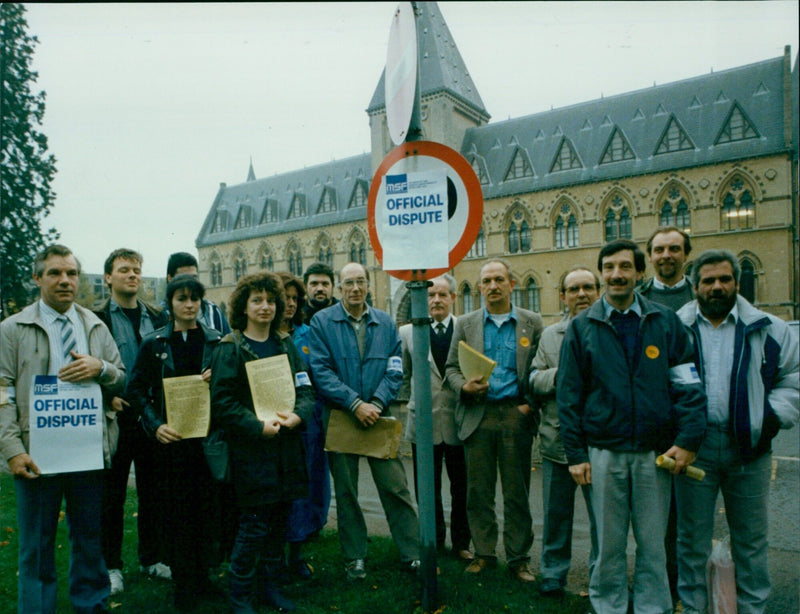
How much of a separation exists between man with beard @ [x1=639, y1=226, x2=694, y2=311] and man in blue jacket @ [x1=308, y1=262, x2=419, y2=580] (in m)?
2.05

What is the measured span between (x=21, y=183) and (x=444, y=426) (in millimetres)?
9678

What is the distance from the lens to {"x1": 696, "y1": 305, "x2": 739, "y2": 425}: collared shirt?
3.34m

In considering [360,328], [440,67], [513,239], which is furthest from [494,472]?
[440,67]

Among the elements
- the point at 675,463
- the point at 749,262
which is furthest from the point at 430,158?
the point at 749,262

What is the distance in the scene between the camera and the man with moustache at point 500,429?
13.4 ft

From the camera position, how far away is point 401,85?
321 centimetres

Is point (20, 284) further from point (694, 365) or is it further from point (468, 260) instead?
point (468, 260)

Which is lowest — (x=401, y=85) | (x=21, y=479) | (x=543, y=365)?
(x=21, y=479)

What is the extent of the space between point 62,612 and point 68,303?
2.04 metres

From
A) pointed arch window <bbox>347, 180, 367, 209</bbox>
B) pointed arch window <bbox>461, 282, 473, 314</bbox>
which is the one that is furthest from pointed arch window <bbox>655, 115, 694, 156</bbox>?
pointed arch window <bbox>347, 180, 367, 209</bbox>

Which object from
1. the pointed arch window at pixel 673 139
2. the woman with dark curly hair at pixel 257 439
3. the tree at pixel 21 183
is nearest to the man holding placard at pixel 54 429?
the woman with dark curly hair at pixel 257 439

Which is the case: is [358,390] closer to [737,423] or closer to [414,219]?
[414,219]

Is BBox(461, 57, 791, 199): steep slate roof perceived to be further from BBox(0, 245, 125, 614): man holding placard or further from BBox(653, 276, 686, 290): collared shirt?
BBox(0, 245, 125, 614): man holding placard

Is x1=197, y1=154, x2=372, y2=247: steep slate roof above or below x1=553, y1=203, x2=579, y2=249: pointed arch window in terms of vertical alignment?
above
